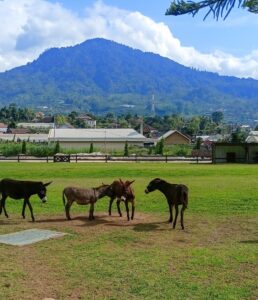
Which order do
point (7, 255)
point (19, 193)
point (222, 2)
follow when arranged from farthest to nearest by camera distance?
point (19, 193) < point (222, 2) < point (7, 255)

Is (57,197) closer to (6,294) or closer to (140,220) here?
(140,220)

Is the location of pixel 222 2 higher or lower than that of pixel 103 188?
higher

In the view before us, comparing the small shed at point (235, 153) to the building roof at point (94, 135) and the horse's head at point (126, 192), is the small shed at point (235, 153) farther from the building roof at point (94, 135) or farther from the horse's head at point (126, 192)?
the building roof at point (94, 135)

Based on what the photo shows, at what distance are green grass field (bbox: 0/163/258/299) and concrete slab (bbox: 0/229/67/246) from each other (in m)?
0.39

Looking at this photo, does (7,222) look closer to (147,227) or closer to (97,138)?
(147,227)

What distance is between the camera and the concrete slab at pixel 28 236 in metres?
12.0

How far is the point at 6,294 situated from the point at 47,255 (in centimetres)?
265

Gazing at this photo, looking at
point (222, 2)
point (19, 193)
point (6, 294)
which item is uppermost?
point (222, 2)

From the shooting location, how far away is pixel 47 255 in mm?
10828

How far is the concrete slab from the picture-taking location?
39.5 feet

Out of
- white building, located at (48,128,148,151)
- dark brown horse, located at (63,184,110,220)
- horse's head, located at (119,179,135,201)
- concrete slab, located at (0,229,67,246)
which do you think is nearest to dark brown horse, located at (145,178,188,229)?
horse's head, located at (119,179,135,201)

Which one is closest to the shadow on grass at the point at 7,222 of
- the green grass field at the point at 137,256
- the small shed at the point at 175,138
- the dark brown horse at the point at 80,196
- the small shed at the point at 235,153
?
the green grass field at the point at 137,256

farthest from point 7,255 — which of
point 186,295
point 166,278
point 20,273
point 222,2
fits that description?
point 222,2

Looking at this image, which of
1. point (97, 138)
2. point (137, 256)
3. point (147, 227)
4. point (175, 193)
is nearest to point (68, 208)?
point (147, 227)
